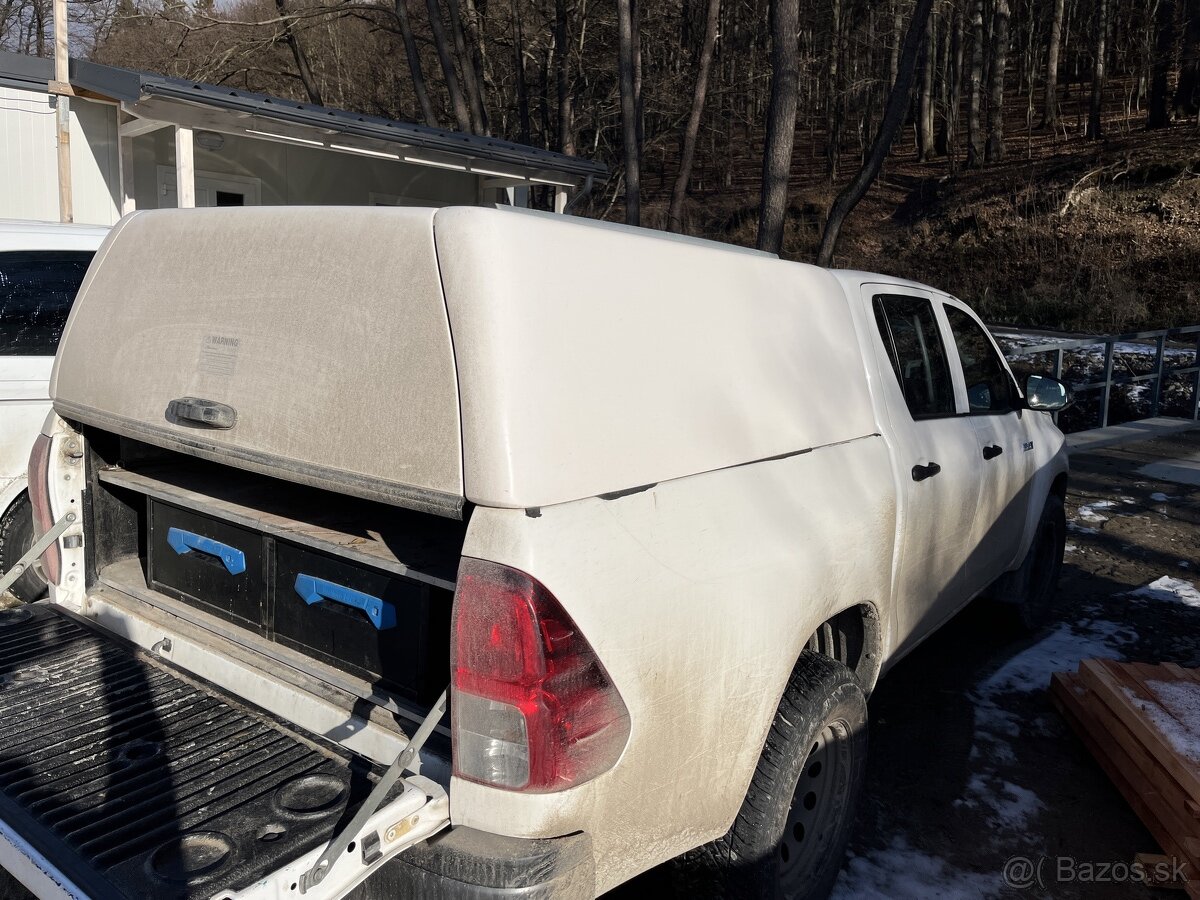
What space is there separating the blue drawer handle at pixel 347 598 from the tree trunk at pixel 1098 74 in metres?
34.7

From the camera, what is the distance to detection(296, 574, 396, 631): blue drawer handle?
2.44 metres

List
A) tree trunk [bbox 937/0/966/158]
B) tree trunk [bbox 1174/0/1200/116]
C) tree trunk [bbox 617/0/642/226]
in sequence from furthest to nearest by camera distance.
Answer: tree trunk [bbox 937/0/966/158] → tree trunk [bbox 1174/0/1200/116] → tree trunk [bbox 617/0/642/226]

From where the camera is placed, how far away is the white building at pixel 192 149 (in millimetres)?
10188

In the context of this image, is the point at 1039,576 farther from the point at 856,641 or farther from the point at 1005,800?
the point at 856,641

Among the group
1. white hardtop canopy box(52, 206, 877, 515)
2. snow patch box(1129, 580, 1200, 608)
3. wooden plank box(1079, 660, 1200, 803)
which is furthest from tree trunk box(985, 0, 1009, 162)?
white hardtop canopy box(52, 206, 877, 515)

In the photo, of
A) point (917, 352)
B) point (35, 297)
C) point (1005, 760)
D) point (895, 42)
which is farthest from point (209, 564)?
point (895, 42)

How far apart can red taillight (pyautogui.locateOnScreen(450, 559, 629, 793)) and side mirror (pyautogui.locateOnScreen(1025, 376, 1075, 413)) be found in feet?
10.9

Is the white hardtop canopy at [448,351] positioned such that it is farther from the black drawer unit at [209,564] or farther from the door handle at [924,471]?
the door handle at [924,471]

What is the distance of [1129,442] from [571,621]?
427 inches

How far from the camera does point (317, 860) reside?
1.83 metres

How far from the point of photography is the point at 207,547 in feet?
9.55

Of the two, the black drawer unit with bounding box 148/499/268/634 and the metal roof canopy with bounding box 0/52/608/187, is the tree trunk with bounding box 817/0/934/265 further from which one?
the black drawer unit with bounding box 148/499/268/634

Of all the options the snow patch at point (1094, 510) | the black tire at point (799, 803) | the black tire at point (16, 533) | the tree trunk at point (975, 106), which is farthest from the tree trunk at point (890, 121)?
the tree trunk at point (975, 106)

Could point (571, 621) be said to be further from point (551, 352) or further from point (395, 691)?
point (395, 691)
